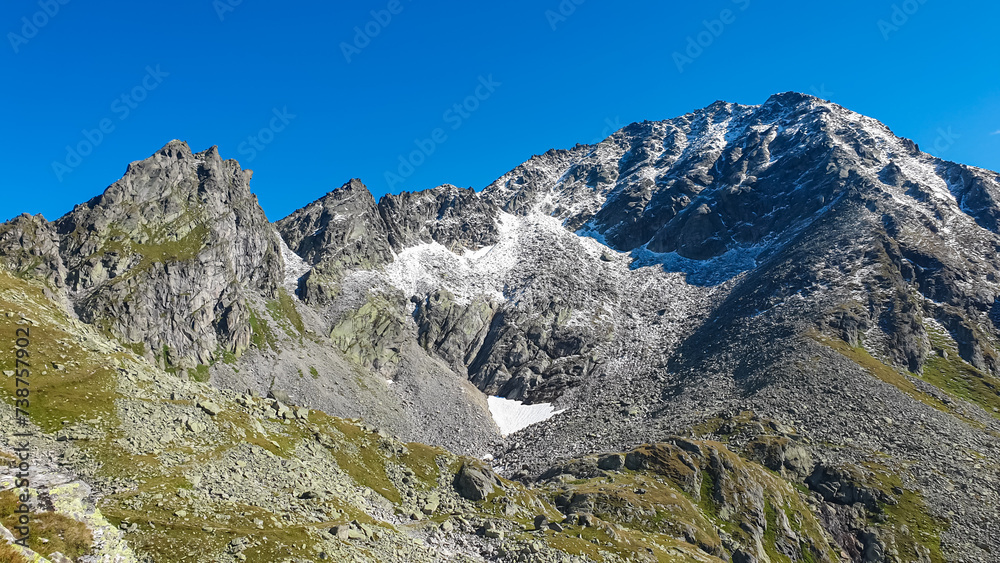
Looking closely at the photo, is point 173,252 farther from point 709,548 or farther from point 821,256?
point 821,256

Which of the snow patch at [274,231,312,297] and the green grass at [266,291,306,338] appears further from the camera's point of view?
the snow patch at [274,231,312,297]

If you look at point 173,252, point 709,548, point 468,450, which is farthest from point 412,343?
point 709,548

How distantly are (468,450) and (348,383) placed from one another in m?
34.9

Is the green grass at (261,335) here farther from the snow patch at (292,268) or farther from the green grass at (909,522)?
the green grass at (909,522)

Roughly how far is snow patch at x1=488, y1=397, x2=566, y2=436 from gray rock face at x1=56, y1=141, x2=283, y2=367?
66.7 metres

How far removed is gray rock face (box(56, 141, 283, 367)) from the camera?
11425 cm

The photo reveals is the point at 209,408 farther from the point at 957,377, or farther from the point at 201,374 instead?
the point at 957,377

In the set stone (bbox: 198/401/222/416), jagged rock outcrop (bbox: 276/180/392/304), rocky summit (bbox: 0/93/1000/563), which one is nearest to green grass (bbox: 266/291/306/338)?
rocky summit (bbox: 0/93/1000/563)

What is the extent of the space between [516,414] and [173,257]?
3815 inches

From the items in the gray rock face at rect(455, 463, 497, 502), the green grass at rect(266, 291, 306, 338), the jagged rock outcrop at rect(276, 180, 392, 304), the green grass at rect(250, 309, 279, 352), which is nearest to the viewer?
the gray rock face at rect(455, 463, 497, 502)

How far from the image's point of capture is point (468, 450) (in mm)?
118812

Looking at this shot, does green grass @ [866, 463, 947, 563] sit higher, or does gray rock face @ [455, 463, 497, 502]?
gray rock face @ [455, 463, 497, 502]

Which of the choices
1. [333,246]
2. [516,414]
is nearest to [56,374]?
[516,414]

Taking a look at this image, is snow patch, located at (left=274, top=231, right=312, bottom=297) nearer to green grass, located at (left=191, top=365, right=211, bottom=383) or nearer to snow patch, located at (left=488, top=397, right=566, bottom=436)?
green grass, located at (left=191, top=365, right=211, bottom=383)
